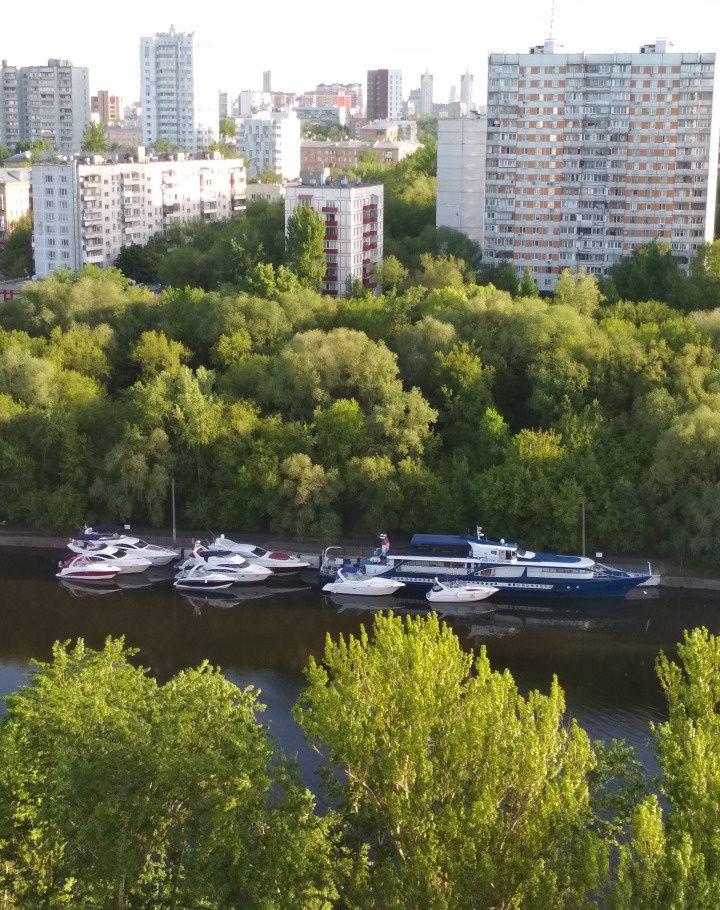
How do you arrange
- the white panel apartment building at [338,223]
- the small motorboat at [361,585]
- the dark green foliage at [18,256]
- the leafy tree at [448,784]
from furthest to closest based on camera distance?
the dark green foliage at [18,256], the white panel apartment building at [338,223], the small motorboat at [361,585], the leafy tree at [448,784]

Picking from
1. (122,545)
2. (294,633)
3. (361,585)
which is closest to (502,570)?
(361,585)

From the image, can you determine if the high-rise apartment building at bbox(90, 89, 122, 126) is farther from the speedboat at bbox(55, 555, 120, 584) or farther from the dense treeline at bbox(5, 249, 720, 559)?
the speedboat at bbox(55, 555, 120, 584)

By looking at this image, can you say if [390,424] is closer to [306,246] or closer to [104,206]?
[306,246]

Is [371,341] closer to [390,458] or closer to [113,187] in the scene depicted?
[390,458]

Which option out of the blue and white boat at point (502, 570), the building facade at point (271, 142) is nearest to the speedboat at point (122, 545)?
the blue and white boat at point (502, 570)

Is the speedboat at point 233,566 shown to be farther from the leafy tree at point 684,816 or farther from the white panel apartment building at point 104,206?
the white panel apartment building at point 104,206

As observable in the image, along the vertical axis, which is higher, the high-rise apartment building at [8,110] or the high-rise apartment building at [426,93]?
the high-rise apartment building at [426,93]

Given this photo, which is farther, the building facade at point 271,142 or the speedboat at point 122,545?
the building facade at point 271,142
